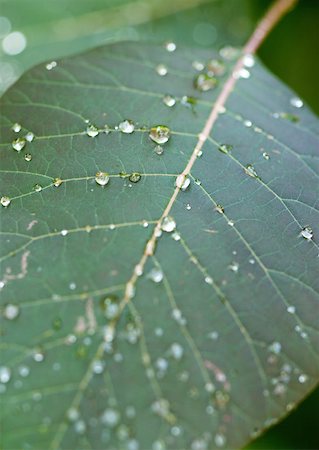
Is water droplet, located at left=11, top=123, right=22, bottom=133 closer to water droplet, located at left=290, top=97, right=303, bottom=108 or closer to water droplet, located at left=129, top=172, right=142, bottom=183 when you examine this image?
water droplet, located at left=129, top=172, right=142, bottom=183

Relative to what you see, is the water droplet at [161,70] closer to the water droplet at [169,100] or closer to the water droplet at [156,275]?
the water droplet at [169,100]

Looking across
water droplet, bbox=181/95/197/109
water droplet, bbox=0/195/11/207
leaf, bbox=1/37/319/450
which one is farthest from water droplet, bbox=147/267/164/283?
water droplet, bbox=181/95/197/109

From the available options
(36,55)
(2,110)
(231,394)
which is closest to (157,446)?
(231,394)

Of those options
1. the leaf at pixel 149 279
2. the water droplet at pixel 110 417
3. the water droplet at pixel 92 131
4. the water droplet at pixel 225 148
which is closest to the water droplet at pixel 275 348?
the leaf at pixel 149 279

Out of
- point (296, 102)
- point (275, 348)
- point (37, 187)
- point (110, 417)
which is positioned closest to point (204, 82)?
point (296, 102)

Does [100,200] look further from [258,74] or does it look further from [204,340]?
[258,74]

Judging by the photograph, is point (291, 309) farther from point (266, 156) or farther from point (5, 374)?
point (5, 374)
